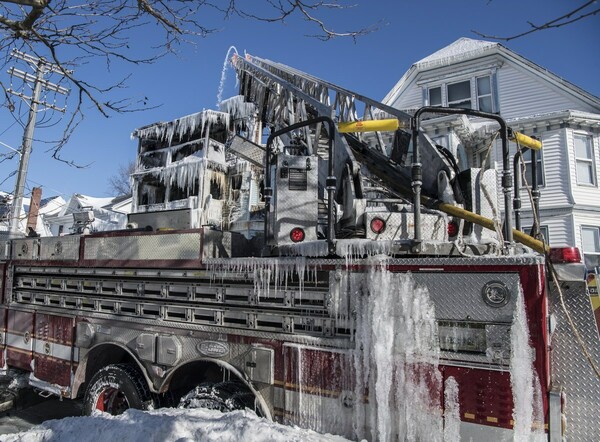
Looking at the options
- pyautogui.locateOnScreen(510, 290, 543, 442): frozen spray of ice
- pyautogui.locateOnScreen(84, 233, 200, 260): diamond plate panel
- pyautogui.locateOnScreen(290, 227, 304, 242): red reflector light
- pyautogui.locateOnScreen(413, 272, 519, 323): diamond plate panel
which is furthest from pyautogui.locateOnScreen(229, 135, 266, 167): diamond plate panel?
pyautogui.locateOnScreen(510, 290, 543, 442): frozen spray of ice

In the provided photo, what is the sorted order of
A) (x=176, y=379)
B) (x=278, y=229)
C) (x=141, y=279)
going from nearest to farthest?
1. (x=278, y=229)
2. (x=176, y=379)
3. (x=141, y=279)

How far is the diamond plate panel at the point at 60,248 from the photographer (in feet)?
17.8

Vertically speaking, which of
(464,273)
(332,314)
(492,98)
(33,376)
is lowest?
(33,376)

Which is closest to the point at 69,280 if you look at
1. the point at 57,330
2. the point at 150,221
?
the point at 57,330

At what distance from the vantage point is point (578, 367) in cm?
278

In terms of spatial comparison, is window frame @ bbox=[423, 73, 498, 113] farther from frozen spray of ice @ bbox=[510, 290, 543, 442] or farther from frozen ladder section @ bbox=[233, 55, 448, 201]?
frozen spray of ice @ bbox=[510, 290, 543, 442]

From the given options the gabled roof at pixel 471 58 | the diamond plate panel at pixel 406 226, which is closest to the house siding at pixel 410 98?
the gabled roof at pixel 471 58

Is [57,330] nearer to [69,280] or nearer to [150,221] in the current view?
[69,280]

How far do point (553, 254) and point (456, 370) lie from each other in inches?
37.9

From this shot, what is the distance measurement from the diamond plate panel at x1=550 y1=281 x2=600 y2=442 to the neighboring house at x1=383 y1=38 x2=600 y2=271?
11002mm

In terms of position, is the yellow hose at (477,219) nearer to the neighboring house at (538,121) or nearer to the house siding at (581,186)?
the neighboring house at (538,121)

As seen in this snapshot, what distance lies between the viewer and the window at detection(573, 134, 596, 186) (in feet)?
47.6

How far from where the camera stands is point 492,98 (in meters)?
16.0

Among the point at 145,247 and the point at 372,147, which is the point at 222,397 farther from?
the point at 372,147
